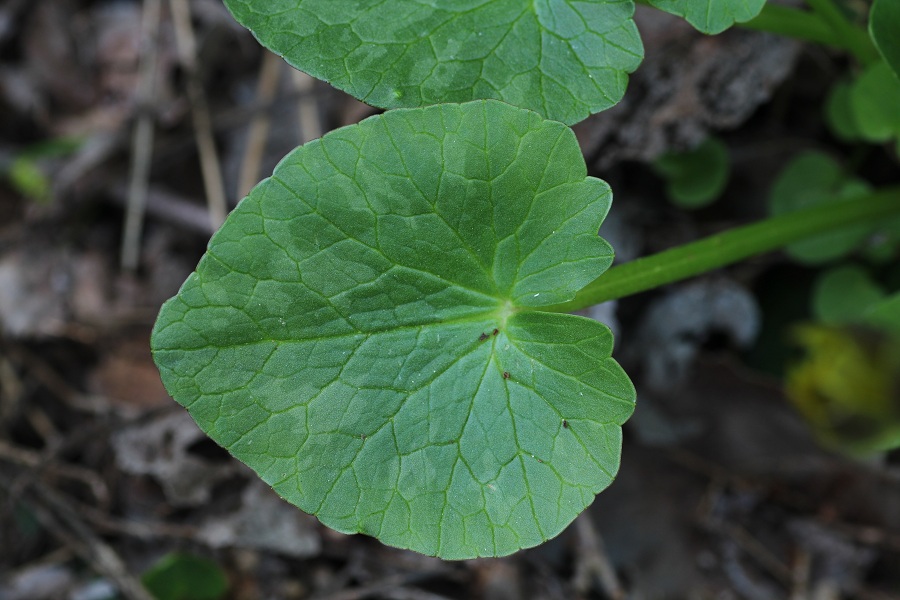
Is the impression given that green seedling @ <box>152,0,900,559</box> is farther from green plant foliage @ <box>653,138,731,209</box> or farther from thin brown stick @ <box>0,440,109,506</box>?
thin brown stick @ <box>0,440,109,506</box>

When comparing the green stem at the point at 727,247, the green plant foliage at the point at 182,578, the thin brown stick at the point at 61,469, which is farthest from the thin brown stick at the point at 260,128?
the green stem at the point at 727,247

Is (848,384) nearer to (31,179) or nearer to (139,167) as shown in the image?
(139,167)

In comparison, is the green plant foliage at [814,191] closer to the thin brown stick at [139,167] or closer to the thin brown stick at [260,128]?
the thin brown stick at [260,128]

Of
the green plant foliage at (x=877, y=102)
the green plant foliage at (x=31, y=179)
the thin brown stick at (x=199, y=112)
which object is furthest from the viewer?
the green plant foliage at (x=31, y=179)

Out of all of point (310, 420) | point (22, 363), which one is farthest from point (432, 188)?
point (22, 363)

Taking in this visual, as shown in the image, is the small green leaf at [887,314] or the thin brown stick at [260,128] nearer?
the small green leaf at [887,314]

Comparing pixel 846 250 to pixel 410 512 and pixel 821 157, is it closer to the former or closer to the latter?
pixel 821 157
